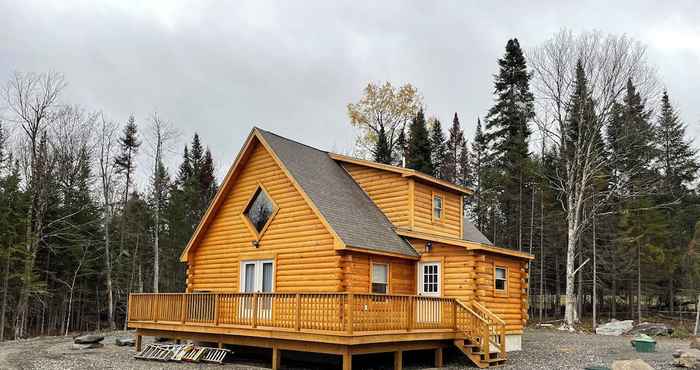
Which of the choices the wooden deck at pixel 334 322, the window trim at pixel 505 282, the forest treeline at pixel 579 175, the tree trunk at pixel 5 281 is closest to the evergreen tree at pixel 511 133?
the forest treeline at pixel 579 175

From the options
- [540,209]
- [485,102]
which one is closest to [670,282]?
[540,209]

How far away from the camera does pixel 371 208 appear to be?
20.5 meters

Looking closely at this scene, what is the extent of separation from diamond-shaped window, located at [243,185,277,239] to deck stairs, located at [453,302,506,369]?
6948 mm

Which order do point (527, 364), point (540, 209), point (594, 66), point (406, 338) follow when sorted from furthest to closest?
point (540, 209), point (594, 66), point (527, 364), point (406, 338)

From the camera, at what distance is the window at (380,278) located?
18.0m

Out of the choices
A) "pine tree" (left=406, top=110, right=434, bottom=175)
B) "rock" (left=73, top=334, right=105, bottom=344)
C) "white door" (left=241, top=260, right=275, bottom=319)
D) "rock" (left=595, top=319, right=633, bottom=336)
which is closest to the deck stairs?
"white door" (left=241, top=260, right=275, bottom=319)

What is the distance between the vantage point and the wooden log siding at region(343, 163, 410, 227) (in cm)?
2014

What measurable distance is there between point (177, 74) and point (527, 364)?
79.0 feet

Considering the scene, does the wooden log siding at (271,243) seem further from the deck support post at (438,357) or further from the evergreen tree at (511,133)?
the evergreen tree at (511,133)

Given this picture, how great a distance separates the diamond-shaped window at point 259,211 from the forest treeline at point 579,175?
17646mm

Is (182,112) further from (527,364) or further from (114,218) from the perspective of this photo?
(527,364)

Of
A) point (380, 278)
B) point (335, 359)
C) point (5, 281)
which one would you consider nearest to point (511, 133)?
point (380, 278)

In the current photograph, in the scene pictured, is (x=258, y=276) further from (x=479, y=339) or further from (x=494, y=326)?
(x=494, y=326)

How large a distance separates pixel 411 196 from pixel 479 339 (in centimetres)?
552
